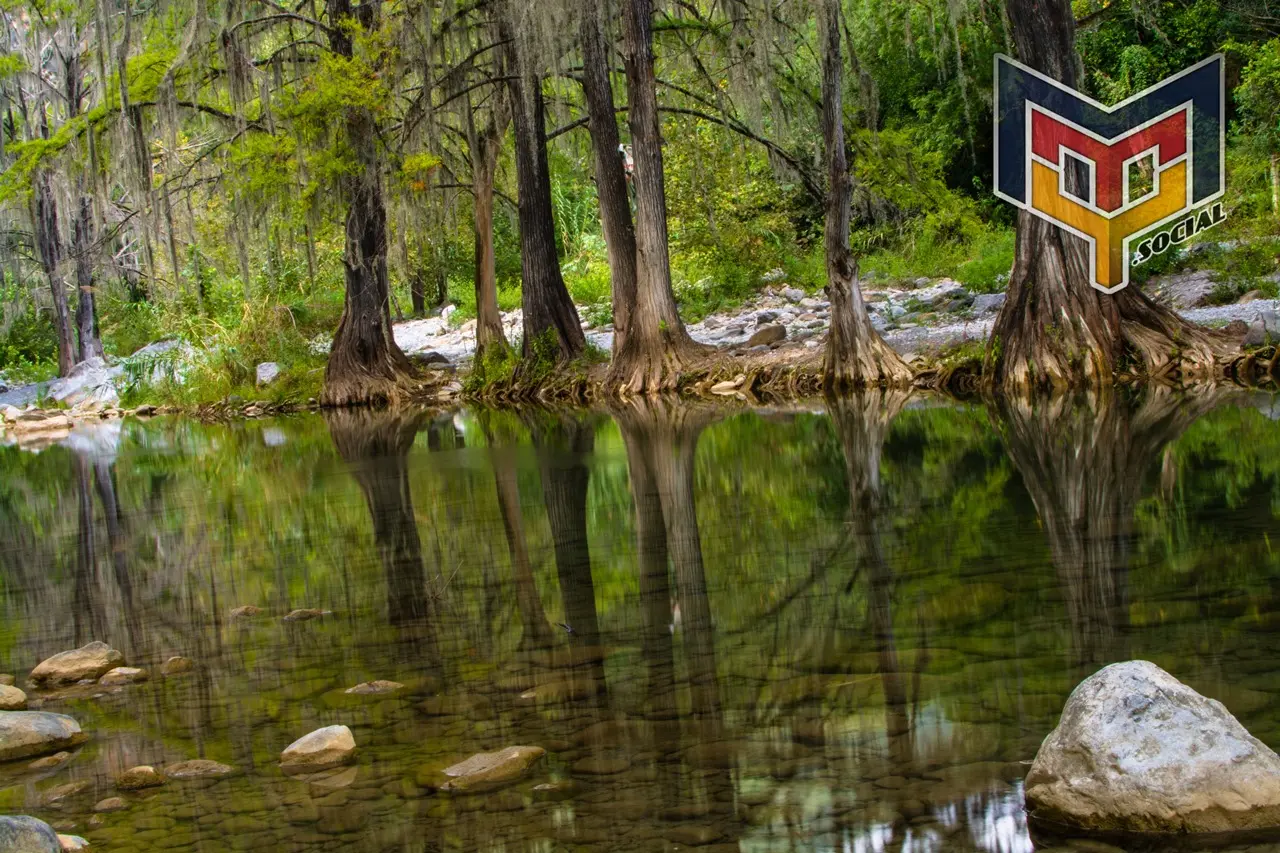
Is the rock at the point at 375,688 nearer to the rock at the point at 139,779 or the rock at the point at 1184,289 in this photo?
the rock at the point at 139,779

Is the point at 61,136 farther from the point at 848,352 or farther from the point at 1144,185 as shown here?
the point at 1144,185

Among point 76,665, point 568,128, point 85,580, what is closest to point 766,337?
point 568,128

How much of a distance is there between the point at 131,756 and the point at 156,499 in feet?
26.5

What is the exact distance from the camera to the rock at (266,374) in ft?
82.4

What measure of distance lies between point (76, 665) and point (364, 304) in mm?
16722

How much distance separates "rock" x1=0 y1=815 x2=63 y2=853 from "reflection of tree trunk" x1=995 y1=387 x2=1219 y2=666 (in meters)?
3.05

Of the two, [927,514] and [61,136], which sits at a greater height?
[61,136]

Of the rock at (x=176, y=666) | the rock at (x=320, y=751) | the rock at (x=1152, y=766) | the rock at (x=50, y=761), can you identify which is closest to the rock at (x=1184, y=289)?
the rock at (x=176, y=666)

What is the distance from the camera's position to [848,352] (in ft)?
51.8

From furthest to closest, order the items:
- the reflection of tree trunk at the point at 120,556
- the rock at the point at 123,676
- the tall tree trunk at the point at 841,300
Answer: the tall tree trunk at the point at 841,300 < the reflection of tree trunk at the point at 120,556 < the rock at the point at 123,676

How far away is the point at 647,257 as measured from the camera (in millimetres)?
17734

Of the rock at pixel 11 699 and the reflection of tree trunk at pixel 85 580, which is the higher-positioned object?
the reflection of tree trunk at pixel 85 580

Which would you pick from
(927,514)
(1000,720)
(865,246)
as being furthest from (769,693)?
(865,246)

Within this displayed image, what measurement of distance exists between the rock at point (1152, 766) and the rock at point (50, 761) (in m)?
3.02
